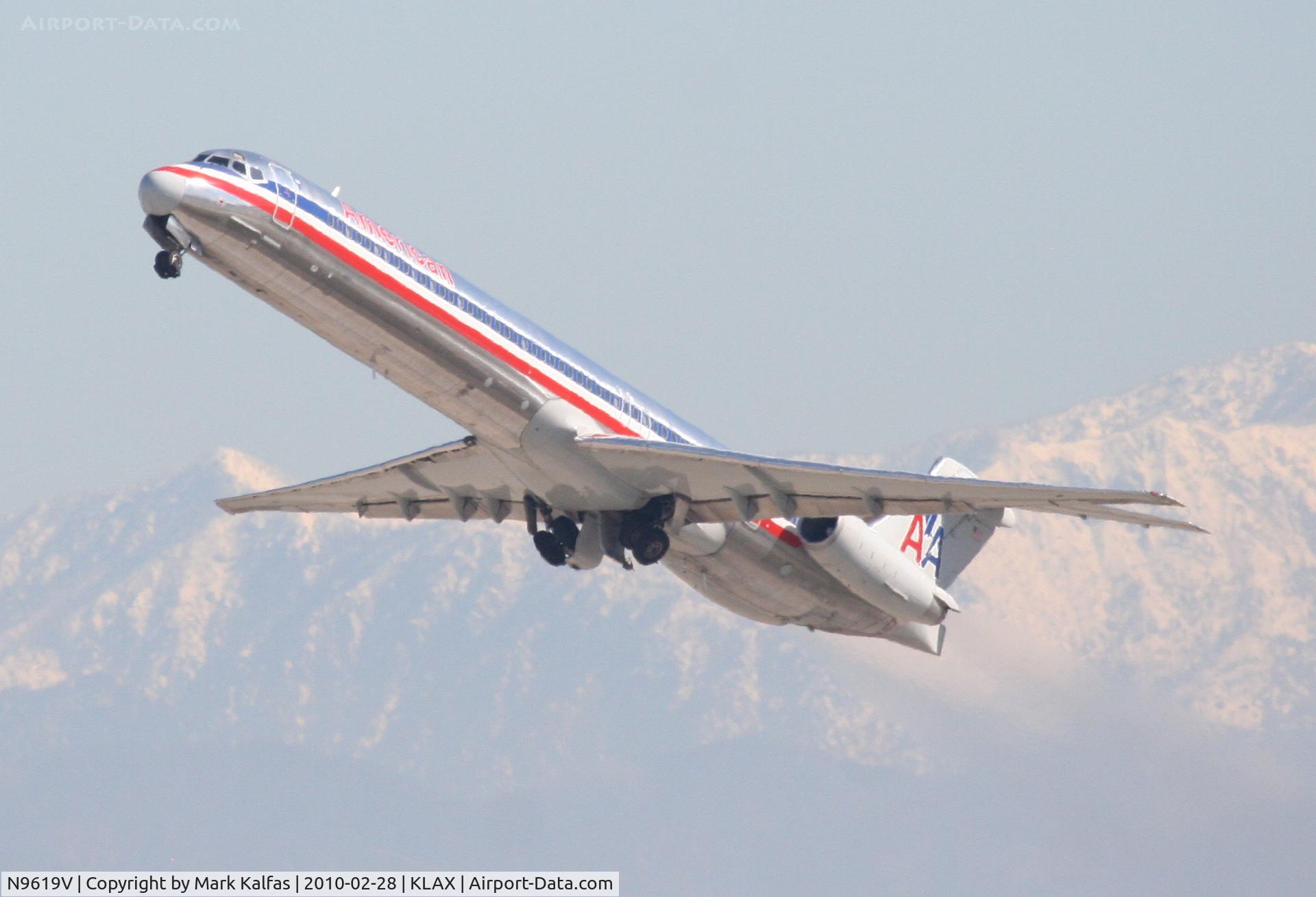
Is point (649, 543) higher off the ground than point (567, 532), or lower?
lower

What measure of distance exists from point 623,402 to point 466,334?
15.0 feet

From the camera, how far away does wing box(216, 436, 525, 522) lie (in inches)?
1719

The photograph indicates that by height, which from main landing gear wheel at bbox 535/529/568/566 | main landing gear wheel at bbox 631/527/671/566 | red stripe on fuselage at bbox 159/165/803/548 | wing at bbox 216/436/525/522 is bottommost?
main landing gear wheel at bbox 631/527/671/566

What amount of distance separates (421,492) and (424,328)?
29.0 ft

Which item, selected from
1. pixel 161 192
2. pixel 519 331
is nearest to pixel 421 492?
pixel 519 331

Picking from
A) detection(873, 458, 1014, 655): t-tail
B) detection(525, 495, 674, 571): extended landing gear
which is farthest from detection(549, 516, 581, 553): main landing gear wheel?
detection(873, 458, 1014, 655): t-tail

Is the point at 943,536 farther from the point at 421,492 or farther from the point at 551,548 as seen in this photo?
the point at 421,492

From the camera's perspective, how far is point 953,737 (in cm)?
11606

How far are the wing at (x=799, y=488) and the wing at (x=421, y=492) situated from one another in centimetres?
340

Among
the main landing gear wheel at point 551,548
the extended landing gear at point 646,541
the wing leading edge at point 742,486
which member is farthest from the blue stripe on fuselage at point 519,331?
the main landing gear wheel at point 551,548

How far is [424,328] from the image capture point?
38688 mm

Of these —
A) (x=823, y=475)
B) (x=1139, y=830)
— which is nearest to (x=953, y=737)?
(x=1139, y=830)

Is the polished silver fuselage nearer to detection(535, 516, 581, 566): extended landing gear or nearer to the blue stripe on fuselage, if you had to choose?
the blue stripe on fuselage

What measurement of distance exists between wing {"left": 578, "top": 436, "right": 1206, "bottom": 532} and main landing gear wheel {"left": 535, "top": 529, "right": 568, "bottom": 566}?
118 inches
